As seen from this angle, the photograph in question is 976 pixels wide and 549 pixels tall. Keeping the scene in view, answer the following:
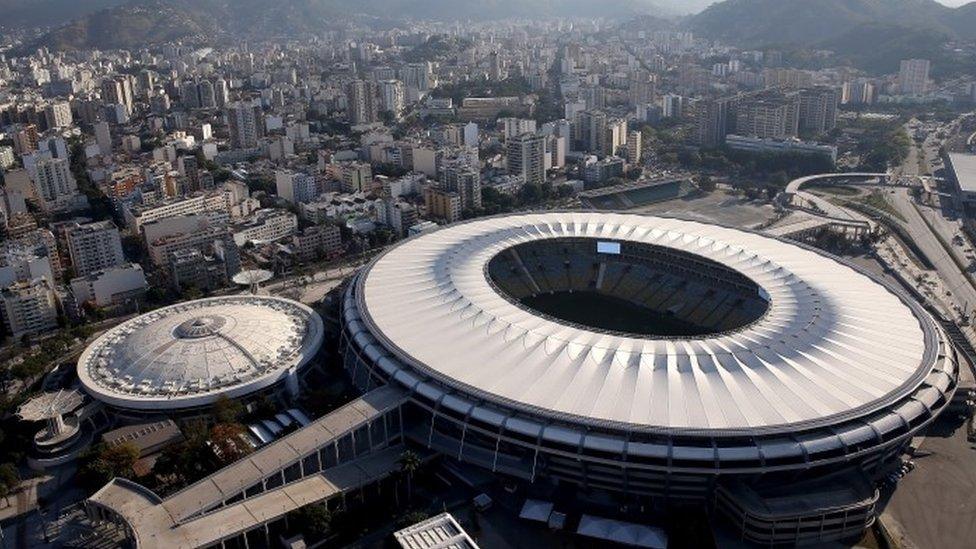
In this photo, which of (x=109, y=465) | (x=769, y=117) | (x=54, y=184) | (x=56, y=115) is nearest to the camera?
(x=109, y=465)

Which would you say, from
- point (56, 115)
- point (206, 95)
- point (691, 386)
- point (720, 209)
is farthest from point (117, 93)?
point (691, 386)

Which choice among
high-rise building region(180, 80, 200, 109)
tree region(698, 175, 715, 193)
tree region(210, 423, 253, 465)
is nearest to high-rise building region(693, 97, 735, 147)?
tree region(698, 175, 715, 193)

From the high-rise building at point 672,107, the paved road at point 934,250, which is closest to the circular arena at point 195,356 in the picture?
the paved road at point 934,250

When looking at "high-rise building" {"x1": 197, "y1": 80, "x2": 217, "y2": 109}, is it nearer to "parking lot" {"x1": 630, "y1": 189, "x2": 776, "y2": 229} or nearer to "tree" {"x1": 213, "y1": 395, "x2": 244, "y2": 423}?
"parking lot" {"x1": 630, "y1": 189, "x2": 776, "y2": 229}

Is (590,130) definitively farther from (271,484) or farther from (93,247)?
(271,484)

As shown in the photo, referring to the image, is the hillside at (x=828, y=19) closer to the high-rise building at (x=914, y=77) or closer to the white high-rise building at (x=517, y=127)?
the high-rise building at (x=914, y=77)

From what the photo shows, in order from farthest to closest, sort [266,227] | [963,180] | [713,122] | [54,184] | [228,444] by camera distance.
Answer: [713,122], [54,184], [963,180], [266,227], [228,444]
